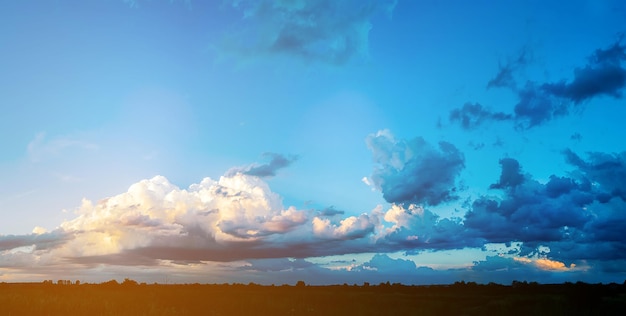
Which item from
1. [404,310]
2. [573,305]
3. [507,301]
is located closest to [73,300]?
[404,310]

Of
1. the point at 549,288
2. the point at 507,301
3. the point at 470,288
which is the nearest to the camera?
the point at 507,301

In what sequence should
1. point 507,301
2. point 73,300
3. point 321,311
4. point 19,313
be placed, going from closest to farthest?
point 19,313, point 73,300, point 321,311, point 507,301

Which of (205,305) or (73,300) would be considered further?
(205,305)

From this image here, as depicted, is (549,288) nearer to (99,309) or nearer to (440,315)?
(440,315)

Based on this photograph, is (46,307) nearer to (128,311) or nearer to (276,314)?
(128,311)

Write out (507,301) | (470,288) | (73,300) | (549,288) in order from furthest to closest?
(470,288) → (549,288) → (507,301) → (73,300)

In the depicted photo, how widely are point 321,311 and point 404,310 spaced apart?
55.7 ft

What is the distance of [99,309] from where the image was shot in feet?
259

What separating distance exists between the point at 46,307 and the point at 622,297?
11330 centimetres

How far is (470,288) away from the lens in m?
192

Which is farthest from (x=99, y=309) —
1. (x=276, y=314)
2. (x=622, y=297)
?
(x=622, y=297)

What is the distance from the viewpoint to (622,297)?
111875mm

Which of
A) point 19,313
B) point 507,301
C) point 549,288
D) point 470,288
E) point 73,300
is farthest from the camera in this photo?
point 470,288

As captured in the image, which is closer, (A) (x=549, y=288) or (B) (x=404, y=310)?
(B) (x=404, y=310)
